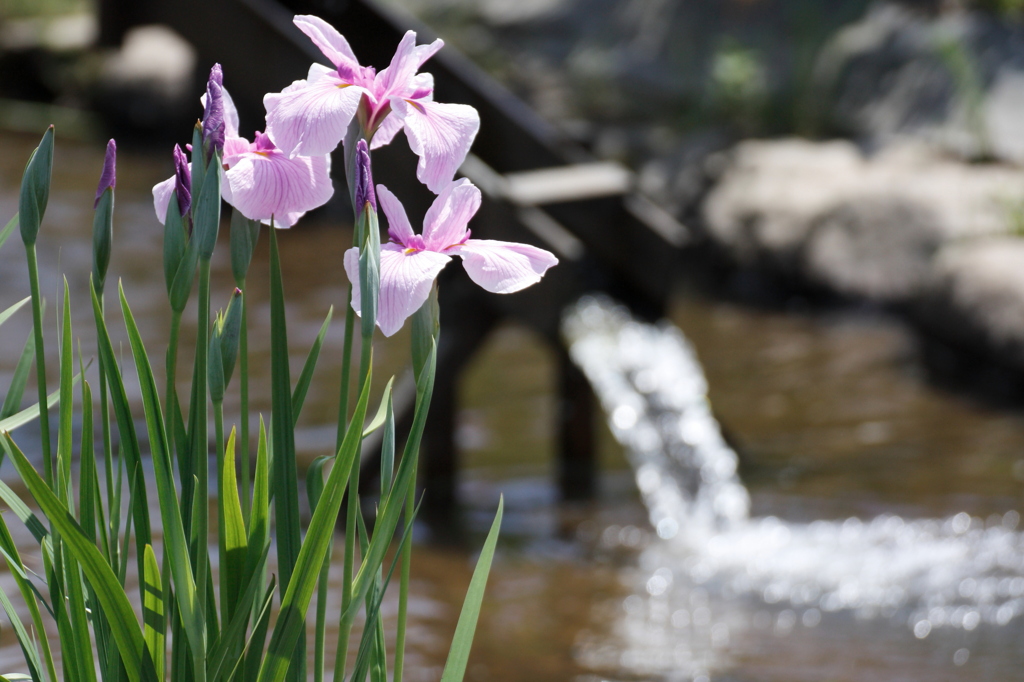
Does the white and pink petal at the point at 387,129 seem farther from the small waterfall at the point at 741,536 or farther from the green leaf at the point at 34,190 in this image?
the small waterfall at the point at 741,536

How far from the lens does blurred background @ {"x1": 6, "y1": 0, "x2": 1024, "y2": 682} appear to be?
106 inches

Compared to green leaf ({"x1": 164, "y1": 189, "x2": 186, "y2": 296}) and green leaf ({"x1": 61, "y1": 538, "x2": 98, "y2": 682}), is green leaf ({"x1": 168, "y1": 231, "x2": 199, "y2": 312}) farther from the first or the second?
green leaf ({"x1": 61, "y1": 538, "x2": 98, "y2": 682})

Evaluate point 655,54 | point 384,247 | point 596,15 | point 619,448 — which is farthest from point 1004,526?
point 596,15

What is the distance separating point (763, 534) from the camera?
3141mm

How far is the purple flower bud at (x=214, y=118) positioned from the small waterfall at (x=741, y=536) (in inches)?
83.1

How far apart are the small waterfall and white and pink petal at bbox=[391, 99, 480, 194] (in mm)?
1983

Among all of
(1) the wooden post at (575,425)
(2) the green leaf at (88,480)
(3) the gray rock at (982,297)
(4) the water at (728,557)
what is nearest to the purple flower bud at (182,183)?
(2) the green leaf at (88,480)

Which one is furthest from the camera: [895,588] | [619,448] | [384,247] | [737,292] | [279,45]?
[737,292]

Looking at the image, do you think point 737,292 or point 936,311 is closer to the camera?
point 936,311

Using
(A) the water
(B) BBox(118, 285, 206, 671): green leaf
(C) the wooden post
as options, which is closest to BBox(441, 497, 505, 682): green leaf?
(B) BBox(118, 285, 206, 671): green leaf

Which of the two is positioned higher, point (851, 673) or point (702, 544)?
point (702, 544)

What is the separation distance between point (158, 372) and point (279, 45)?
195 centimetres

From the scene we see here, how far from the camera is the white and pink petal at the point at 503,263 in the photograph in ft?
3.05

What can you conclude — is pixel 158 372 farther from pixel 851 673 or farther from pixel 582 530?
pixel 851 673
